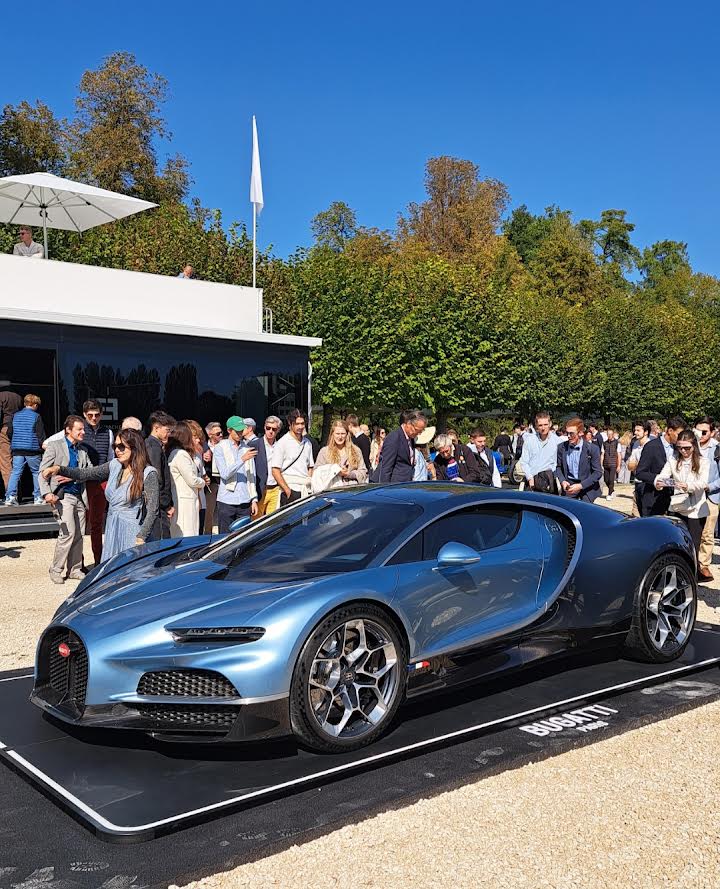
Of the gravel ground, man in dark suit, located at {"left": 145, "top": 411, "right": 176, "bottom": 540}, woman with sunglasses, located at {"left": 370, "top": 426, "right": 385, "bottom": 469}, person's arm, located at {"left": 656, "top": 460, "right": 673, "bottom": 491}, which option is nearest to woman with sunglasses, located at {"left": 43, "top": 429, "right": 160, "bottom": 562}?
man in dark suit, located at {"left": 145, "top": 411, "right": 176, "bottom": 540}

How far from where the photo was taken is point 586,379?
133 feet

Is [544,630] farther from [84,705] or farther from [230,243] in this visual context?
[230,243]

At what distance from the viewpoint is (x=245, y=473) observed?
10094 millimetres

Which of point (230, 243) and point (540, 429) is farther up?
point (230, 243)

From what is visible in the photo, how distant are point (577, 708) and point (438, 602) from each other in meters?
1.12

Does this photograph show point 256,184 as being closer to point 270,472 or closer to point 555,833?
point 270,472

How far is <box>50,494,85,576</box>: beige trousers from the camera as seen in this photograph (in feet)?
31.9

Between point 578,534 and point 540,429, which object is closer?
point 578,534

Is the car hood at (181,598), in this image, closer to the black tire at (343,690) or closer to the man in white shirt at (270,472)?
the black tire at (343,690)

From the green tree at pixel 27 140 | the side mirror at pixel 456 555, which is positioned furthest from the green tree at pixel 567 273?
the side mirror at pixel 456 555

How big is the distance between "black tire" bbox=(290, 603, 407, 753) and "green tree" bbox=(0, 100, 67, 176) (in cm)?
4241

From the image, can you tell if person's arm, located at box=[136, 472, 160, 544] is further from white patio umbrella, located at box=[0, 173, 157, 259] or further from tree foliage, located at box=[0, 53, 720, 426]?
tree foliage, located at box=[0, 53, 720, 426]

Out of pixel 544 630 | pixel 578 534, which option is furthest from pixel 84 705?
pixel 578 534

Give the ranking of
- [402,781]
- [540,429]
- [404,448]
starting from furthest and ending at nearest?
1. [540,429]
2. [404,448]
3. [402,781]
